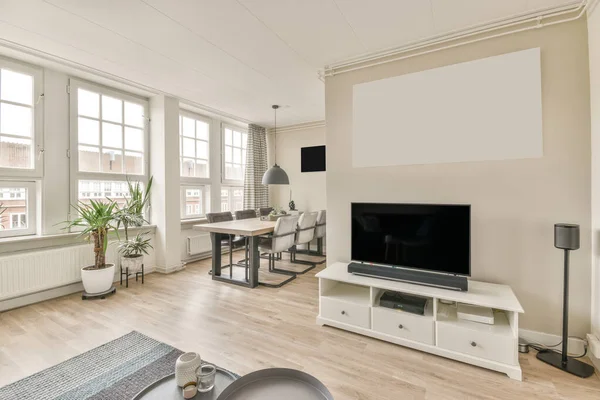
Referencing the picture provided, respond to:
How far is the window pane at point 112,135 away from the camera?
3.76 m

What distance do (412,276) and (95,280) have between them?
3423 mm

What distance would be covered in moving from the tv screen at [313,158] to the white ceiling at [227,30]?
2271 millimetres

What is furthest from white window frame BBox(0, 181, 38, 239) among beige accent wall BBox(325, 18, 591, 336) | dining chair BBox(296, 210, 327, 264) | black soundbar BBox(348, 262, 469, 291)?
beige accent wall BBox(325, 18, 591, 336)

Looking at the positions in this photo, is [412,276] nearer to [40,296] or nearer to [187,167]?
[40,296]

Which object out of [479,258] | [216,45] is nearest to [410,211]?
[479,258]

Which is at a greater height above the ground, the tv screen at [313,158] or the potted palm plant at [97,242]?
the tv screen at [313,158]

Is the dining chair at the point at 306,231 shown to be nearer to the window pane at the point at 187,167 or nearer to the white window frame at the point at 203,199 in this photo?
the white window frame at the point at 203,199

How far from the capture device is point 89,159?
3.60 m

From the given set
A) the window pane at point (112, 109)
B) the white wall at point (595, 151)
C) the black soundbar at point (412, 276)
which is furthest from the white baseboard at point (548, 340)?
the window pane at point (112, 109)

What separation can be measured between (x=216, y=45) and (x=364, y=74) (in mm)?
1510

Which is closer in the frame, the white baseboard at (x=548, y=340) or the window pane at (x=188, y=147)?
the white baseboard at (x=548, y=340)

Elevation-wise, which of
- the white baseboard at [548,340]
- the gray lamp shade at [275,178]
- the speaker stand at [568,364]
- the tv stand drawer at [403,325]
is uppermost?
the gray lamp shade at [275,178]

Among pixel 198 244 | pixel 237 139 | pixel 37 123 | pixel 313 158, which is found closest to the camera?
pixel 37 123

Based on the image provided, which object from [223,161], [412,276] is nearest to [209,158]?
[223,161]
